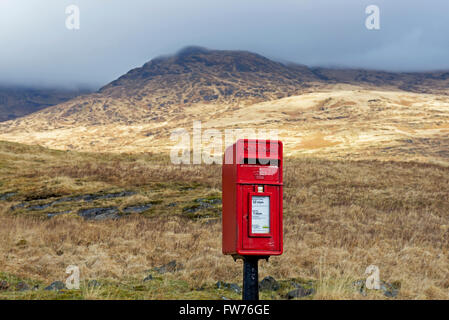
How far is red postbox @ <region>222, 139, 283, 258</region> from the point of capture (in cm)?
535

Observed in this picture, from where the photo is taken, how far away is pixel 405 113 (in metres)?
125

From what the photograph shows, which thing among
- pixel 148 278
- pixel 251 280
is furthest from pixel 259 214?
pixel 148 278

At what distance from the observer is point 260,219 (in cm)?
544

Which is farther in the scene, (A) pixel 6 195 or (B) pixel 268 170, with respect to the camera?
(A) pixel 6 195

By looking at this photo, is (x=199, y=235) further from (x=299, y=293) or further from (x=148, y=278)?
(x=299, y=293)

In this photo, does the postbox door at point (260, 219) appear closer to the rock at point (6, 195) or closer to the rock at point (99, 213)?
the rock at point (99, 213)

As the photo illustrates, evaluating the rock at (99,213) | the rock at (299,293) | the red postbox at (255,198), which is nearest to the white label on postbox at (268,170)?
the red postbox at (255,198)

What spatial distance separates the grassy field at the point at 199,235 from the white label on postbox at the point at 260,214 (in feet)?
4.06

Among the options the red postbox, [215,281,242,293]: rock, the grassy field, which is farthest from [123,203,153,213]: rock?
the red postbox

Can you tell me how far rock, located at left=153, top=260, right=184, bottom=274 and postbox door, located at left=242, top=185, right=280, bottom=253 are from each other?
3.17 meters

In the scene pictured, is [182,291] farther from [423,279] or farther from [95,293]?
[423,279]

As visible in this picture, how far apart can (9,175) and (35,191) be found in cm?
688

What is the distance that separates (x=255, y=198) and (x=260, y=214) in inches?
8.2
